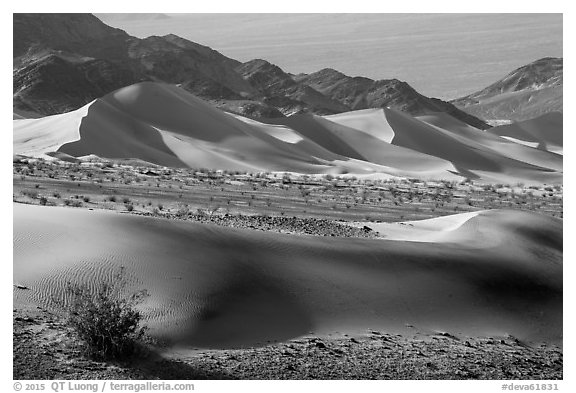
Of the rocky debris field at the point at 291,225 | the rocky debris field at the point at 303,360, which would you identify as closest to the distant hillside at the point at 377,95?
the rocky debris field at the point at 291,225

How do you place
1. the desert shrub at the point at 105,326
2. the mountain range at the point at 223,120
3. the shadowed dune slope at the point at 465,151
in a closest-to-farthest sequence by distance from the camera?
the desert shrub at the point at 105,326 → the mountain range at the point at 223,120 → the shadowed dune slope at the point at 465,151

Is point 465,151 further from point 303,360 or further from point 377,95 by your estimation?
point 303,360

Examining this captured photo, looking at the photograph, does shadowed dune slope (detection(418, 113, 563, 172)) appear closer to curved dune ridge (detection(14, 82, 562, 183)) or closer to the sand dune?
curved dune ridge (detection(14, 82, 562, 183))

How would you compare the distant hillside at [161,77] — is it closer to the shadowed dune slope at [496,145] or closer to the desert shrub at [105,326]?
the shadowed dune slope at [496,145]

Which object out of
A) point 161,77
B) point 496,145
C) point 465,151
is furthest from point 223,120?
point 161,77

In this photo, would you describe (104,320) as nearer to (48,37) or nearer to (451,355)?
(451,355)

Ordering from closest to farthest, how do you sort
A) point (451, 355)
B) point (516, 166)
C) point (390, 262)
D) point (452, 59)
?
point (451, 355), point (390, 262), point (516, 166), point (452, 59)
